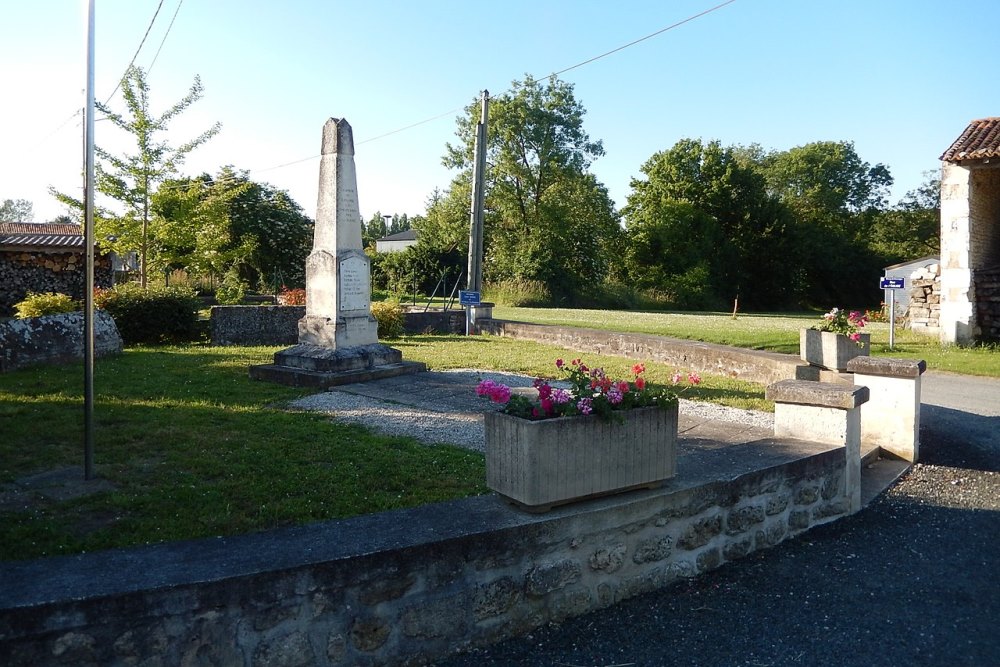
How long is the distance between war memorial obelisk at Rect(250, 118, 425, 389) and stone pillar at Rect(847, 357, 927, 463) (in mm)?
5874

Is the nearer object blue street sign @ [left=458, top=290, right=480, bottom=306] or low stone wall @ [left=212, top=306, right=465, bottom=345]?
low stone wall @ [left=212, top=306, right=465, bottom=345]

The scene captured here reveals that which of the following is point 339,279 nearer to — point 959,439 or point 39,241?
point 959,439

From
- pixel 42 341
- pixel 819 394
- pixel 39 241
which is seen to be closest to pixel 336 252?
pixel 42 341

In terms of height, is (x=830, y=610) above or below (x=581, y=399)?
below

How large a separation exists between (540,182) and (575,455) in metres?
41.0

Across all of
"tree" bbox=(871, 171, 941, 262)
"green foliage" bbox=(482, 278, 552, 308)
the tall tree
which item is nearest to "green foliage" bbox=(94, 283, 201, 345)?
"green foliage" bbox=(482, 278, 552, 308)

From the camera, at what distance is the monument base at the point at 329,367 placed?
8906mm

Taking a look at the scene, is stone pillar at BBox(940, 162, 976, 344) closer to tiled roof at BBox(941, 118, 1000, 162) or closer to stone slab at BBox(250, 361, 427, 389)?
tiled roof at BBox(941, 118, 1000, 162)

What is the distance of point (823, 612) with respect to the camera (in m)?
3.38

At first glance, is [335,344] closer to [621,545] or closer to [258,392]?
[258,392]

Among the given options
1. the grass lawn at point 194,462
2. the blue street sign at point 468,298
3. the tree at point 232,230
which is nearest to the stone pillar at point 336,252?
the grass lawn at point 194,462

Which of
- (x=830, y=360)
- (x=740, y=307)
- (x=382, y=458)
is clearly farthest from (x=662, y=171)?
(x=382, y=458)

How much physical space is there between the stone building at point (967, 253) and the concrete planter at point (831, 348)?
906 cm

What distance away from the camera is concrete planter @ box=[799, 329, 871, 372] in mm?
8367
